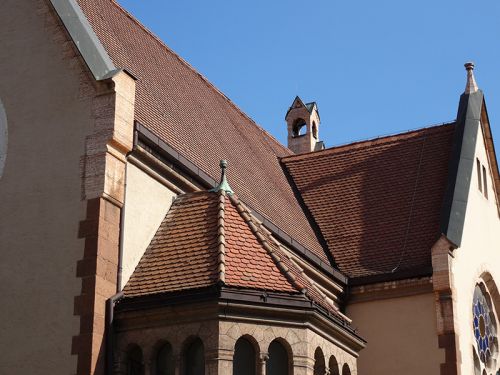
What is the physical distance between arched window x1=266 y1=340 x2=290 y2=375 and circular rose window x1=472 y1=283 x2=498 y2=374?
831 centimetres

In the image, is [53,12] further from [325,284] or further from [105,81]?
[325,284]

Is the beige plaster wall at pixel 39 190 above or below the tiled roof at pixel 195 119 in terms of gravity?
below

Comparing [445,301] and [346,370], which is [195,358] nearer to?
[346,370]

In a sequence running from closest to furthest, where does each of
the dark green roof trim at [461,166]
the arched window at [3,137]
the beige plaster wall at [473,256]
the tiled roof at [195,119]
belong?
1. the arched window at [3,137]
2. the tiled roof at [195,119]
3. the beige plaster wall at [473,256]
4. the dark green roof trim at [461,166]

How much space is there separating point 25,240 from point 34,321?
1.36 metres

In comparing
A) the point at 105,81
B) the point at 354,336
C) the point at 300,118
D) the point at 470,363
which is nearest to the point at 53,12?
the point at 105,81

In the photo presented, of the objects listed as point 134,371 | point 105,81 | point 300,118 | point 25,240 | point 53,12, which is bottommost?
point 134,371

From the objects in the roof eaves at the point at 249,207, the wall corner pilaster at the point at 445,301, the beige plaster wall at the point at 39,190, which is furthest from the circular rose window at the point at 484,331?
the beige plaster wall at the point at 39,190

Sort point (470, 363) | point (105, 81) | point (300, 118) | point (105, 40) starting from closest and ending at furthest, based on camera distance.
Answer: point (105, 81) → point (105, 40) → point (470, 363) → point (300, 118)

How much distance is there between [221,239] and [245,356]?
1.99 metres

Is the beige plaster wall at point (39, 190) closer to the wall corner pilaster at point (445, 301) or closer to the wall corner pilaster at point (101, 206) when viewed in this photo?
the wall corner pilaster at point (101, 206)

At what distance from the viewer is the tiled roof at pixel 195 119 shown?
67.0 feet

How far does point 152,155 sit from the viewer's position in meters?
17.9

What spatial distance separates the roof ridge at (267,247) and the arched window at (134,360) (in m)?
2.55
